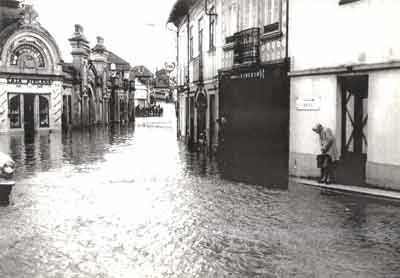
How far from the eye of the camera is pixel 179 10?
92.4ft

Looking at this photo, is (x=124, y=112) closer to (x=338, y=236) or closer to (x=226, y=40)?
(x=226, y=40)

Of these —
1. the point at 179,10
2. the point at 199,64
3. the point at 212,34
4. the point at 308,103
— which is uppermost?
the point at 179,10

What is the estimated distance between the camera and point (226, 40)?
65.2ft

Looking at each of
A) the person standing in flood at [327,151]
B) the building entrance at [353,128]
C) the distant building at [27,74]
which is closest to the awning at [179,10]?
the building entrance at [353,128]

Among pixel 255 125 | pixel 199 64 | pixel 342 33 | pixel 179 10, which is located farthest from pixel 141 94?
pixel 342 33

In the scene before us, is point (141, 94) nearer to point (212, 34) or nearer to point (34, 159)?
point (212, 34)

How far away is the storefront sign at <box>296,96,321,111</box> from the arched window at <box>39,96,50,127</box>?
32080 millimetres

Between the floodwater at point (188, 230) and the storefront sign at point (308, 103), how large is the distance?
2.57m

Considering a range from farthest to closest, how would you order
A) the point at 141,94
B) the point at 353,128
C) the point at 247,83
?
the point at 141,94 < the point at 247,83 < the point at 353,128

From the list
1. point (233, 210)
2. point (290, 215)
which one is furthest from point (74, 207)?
point (290, 215)

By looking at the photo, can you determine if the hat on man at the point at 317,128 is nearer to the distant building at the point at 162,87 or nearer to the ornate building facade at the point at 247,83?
the ornate building facade at the point at 247,83

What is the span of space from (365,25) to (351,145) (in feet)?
12.4

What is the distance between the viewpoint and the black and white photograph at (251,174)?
665 cm

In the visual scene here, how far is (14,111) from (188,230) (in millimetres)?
36232
